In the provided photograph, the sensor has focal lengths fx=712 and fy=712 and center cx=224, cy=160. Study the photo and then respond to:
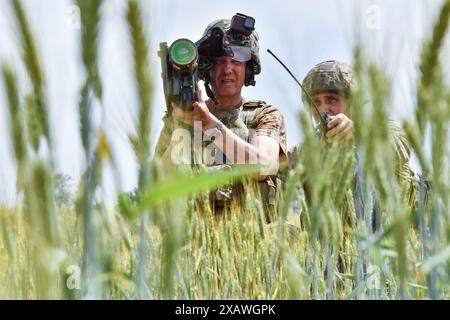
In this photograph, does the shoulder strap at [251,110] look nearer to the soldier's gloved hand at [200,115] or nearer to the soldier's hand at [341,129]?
the soldier's gloved hand at [200,115]

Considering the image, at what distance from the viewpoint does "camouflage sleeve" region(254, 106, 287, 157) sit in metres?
2.92

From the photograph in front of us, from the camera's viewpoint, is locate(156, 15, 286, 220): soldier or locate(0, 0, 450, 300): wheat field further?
locate(156, 15, 286, 220): soldier

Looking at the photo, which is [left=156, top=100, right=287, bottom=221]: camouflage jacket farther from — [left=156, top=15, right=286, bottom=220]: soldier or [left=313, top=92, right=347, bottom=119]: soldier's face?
[left=313, top=92, right=347, bottom=119]: soldier's face

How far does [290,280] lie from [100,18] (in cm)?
37

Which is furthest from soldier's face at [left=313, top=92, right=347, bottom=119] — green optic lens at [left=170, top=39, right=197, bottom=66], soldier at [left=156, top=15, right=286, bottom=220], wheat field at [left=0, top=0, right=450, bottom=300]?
wheat field at [left=0, top=0, right=450, bottom=300]

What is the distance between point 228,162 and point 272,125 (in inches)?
13.9

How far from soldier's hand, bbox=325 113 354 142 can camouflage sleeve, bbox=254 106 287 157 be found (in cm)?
123

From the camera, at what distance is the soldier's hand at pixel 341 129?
117 cm

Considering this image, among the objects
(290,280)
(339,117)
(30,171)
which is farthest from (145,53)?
(339,117)

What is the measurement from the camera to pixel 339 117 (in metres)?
1.57

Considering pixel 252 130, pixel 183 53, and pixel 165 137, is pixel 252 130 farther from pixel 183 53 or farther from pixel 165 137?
pixel 183 53

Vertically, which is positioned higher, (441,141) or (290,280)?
(441,141)
